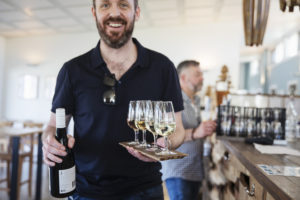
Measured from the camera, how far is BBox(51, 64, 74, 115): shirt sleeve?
3.78ft

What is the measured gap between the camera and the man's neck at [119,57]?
4.04 ft

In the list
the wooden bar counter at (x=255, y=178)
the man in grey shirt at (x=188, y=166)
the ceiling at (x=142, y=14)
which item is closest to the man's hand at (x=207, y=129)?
the man in grey shirt at (x=188, y=166)

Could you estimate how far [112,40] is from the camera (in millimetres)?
1184

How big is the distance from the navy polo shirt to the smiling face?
121mm

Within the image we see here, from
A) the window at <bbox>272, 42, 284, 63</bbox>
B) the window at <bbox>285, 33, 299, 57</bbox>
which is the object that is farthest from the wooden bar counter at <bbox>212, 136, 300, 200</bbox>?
the window at <bbox>272, 42, 284, 63</bbox>

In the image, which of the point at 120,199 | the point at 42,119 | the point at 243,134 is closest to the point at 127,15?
the point at 120,199

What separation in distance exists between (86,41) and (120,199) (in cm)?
618

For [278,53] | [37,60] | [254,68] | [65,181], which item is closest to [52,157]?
[65,181]

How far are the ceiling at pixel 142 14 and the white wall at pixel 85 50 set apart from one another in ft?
0.83

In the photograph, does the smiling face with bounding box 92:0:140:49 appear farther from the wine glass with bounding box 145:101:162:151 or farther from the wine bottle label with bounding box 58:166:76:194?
the wine bottle label with bounding box 58:166:76:194

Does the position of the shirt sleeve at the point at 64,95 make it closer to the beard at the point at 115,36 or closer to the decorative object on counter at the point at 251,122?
the beard at the point at 115,36

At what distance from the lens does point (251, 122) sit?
1763 millimetres

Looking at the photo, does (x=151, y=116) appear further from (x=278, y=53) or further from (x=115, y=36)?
(x=278, y=53)

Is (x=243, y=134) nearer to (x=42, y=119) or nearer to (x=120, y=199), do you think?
(x=120, y=199)
